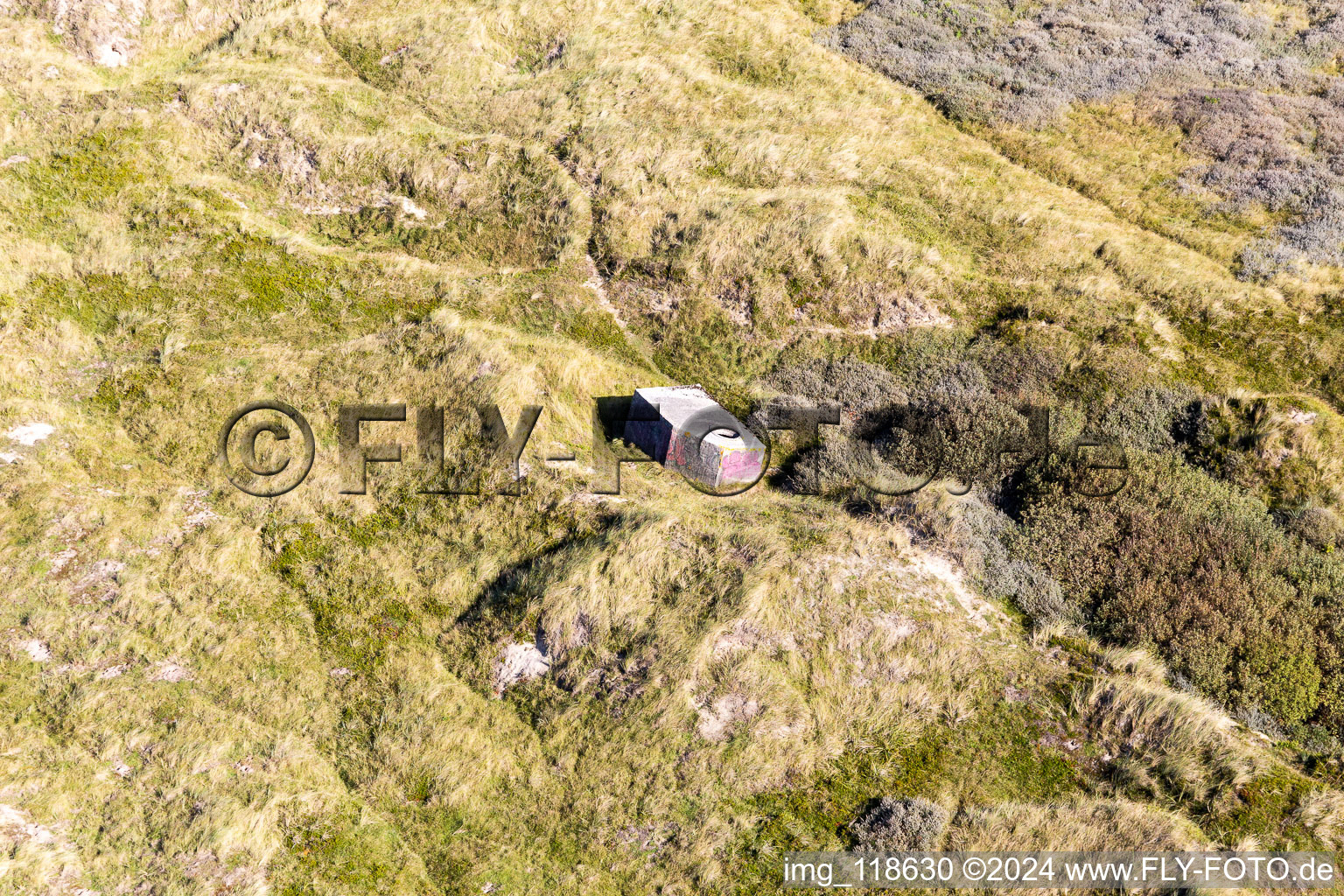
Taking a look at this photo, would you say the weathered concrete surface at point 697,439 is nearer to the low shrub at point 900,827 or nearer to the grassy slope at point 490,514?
the grassy slope at point 490,514

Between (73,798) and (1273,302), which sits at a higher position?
(1273,302)

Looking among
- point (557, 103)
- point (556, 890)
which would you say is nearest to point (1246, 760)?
point (556, 890)

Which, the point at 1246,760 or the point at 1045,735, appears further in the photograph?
the point at 1045,735

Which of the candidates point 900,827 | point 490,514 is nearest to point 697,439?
point 490,514

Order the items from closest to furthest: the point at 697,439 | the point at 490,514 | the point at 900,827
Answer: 1. the point at 900,827
2. the point at 490,514
3. the point at 697,439

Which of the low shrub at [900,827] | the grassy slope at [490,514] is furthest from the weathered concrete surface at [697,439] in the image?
the low shrub at [900,827]

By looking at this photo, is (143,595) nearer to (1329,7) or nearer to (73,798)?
(73,798)

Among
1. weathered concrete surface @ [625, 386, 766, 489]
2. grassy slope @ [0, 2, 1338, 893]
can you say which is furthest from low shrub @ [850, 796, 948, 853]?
weathered concrete surface @ [625, 386, 766, 489]

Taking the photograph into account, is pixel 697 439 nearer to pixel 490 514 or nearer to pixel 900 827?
pixel 490 514
